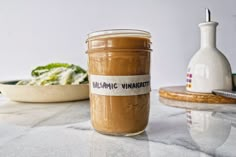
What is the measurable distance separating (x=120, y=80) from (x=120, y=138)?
0.09m

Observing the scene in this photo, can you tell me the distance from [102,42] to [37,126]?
210 millimetres

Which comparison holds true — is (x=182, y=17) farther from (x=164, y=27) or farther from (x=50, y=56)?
(x=50, y=56)

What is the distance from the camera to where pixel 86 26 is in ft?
5.20

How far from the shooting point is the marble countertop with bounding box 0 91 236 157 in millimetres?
272

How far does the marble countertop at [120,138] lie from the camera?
0.27m

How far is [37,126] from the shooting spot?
0.41 meters

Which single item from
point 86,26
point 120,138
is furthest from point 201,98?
point 86,26

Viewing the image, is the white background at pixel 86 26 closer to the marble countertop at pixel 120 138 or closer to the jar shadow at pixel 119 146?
the marble countertop at pixel 120 138

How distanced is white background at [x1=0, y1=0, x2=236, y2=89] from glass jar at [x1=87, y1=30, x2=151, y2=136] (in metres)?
1.27

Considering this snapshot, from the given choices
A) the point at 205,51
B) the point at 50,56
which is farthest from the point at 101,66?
the point at 50,56

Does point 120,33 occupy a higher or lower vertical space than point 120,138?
higher

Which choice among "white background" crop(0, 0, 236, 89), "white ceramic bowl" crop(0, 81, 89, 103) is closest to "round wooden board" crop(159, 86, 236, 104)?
"white ceramic bowl" crop(0, 81, 89, 103)

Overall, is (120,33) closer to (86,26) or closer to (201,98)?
(201,98)

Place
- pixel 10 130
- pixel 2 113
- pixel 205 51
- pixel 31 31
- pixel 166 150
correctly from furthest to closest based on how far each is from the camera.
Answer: pixel 31 31
pixel 205 51
pixel 2 113
pixel 10 130
pixel 166 150
